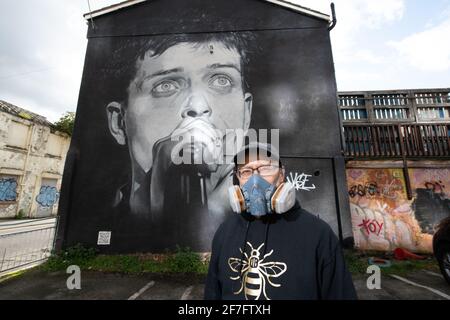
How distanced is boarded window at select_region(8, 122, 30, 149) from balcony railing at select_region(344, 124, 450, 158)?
2084 cm

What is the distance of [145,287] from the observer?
5051mm

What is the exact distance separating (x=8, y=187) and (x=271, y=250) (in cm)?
2067

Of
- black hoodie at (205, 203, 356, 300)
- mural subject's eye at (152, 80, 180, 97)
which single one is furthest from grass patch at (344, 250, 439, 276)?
mural subject's eye at (152, 80, 180, 97)

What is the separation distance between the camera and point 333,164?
282 inches

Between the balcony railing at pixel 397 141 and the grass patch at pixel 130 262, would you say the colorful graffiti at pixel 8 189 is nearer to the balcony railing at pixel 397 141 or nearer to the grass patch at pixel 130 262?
the grass patch at pixel 130 262

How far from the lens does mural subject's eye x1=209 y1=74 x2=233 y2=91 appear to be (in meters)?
7.95

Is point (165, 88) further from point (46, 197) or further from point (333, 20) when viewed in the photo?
point (46, 197)

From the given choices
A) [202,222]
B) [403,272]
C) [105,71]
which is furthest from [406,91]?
[105,71]

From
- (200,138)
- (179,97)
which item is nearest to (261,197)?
(200,138)

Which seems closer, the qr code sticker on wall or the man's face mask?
the man's face mask
